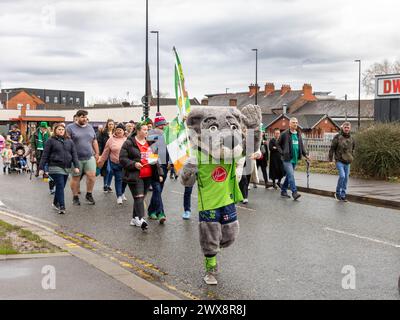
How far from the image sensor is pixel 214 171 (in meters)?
6.77

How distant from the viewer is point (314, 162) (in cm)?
2469

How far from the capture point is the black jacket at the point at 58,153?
38.2ft

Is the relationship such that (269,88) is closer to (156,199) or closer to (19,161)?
(19,161)

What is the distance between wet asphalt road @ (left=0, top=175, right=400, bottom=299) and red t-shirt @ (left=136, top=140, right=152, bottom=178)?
2.90 ft

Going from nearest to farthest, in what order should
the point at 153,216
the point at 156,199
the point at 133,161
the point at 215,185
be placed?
the point at 215,185 < the point at 133,161 < the point at 156,199 < the point at 153,216

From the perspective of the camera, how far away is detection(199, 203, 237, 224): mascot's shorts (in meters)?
6.68

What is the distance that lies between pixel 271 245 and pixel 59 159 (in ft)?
16.0

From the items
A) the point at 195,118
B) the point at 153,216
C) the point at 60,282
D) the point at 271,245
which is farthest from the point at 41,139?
the point at 60,282

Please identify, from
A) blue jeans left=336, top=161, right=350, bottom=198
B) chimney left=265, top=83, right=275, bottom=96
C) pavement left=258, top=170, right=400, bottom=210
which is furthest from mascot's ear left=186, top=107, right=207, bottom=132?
chimney left=265, top=83, right=275, bottom=96

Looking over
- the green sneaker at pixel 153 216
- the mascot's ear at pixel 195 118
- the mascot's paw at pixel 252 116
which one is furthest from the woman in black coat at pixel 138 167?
the mascot's ear at pixel 195 118

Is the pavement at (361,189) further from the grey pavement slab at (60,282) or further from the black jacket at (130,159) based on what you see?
the grey pavement slab at (60,282)

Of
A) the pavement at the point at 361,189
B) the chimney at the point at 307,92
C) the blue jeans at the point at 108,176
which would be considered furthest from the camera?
the chimney at the point at 307,92
